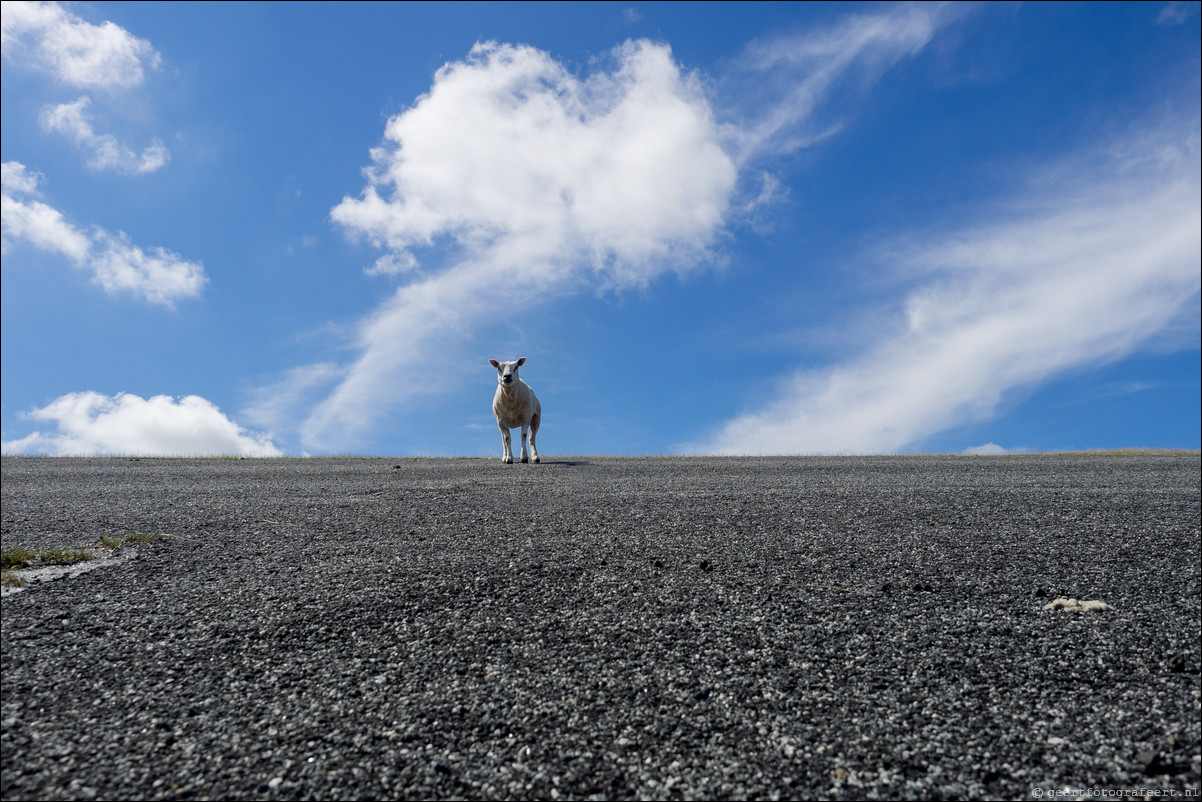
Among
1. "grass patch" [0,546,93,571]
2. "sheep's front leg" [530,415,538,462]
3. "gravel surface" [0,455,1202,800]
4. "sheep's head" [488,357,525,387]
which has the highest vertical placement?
"sheep's head" [488,357,525,387]

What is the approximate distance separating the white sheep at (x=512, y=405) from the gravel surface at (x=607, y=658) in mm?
8111

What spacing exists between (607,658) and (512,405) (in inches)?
490

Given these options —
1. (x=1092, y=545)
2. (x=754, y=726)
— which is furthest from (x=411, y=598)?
(x=1092, y=545)

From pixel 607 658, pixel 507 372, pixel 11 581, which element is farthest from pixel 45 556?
pixel 507 372

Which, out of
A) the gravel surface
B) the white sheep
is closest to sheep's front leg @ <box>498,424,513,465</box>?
the white sheep

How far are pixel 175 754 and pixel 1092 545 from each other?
7845 millimetres

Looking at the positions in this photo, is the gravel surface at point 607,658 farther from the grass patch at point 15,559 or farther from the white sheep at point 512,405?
the white sheep at point 512,405

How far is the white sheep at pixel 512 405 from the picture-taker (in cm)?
1567

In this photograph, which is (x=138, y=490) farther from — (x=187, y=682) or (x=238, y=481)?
(x=187, y=682)

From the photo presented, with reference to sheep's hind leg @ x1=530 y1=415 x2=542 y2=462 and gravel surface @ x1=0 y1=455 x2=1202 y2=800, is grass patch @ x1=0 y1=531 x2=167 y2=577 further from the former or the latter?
sheep's hind leg @ x1=530 y1=415 x2=542 y2=462

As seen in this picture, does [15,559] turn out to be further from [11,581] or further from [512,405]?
[512,405]

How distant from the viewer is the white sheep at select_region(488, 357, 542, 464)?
617 inches

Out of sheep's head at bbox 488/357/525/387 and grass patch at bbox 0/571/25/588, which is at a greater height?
sheep's head at bbox 488/357/525/387

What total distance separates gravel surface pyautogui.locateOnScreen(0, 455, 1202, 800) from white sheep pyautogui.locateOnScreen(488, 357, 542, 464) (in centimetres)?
811
